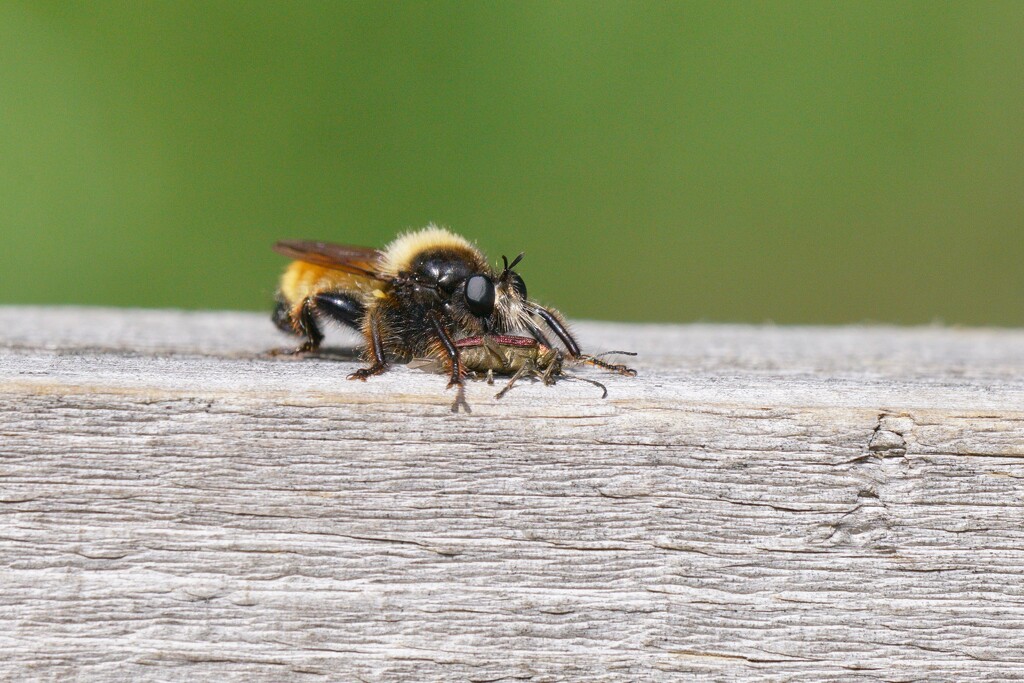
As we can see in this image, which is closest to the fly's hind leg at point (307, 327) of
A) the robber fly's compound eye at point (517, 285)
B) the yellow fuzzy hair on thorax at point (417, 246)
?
the yellow fuzzy hair on thorax at point (417, 246)

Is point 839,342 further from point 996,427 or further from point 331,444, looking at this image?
point 331,444

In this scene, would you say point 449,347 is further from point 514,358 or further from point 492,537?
point 492,537

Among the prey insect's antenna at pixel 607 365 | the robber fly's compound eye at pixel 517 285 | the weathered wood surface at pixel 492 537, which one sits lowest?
the weathered wood surface at pixel 492 537

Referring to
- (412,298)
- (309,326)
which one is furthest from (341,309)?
(412,298)

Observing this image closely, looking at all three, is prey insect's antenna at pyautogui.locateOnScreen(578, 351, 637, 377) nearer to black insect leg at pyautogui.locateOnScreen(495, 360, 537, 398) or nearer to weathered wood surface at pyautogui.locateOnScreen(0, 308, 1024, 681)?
black insect leg at pyautogui.locateOnScreen(495, 360, 537, 398)

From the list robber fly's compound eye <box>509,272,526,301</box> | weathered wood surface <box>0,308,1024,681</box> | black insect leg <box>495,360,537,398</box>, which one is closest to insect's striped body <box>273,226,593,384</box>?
robber fly's compound eye <box>509,272,526,301</box>

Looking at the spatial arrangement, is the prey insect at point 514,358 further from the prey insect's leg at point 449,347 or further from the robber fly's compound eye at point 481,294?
the robber fly's compound eye at point 481,294
